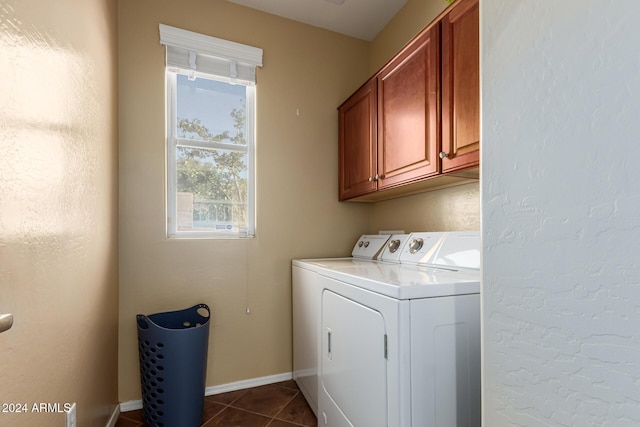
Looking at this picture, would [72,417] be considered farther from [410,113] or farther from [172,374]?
[410,113]

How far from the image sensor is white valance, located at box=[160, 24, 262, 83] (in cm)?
201

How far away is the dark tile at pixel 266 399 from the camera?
1.87 metres

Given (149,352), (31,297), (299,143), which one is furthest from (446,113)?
(149,352)

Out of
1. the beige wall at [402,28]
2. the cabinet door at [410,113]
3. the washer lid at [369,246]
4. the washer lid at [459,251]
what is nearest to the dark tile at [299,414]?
the washer lid at [369,246]

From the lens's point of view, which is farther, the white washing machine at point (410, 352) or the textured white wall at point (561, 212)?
the white washing machine at point (410, 352)

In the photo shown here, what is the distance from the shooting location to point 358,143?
217 centimetres

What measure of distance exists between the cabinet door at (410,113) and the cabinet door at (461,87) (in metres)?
0.06

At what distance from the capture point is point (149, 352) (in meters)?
1.65

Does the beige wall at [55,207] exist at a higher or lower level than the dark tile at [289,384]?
higher

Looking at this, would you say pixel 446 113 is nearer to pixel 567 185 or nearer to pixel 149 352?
pixel 567 185

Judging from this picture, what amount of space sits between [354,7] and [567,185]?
7.28 ft

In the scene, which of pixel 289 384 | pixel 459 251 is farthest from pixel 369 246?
pixel 289 384

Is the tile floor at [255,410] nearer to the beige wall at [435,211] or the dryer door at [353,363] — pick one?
the dryer door at [353,363]

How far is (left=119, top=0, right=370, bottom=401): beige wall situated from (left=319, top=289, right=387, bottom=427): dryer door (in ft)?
2.48
